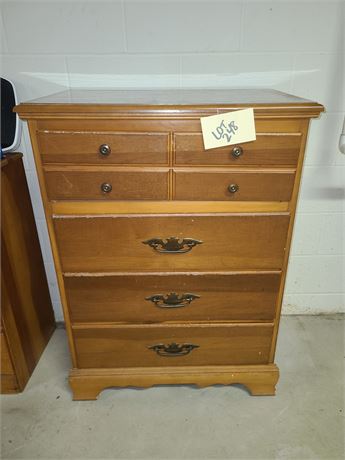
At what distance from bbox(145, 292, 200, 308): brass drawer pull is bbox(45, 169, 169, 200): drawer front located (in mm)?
332

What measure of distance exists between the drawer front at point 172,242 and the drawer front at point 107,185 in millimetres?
65

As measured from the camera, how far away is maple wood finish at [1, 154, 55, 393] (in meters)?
1.19

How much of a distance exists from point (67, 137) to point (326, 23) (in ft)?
3.34

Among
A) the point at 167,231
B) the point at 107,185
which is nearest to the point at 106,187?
the point at 107,185

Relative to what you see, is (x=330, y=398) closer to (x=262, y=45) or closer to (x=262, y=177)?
(x=262, y=177)

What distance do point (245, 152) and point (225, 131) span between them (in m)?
0.08

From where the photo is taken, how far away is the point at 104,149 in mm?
893

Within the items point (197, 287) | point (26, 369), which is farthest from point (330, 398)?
point (26, 369)

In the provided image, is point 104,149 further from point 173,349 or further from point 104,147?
point 173,349

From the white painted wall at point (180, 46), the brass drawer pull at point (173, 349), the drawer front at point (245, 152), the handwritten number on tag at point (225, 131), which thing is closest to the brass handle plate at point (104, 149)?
the drawer front at point (245, 152)

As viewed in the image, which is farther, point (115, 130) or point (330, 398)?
point (330, 398)

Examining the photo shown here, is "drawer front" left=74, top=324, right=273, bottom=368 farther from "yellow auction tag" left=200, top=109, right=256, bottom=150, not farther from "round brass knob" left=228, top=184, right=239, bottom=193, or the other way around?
"yellow auction tag" left=200, top=109, right=256, bottom=150

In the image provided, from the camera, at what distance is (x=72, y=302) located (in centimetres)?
110

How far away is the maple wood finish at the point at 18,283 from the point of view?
3.91 feet
